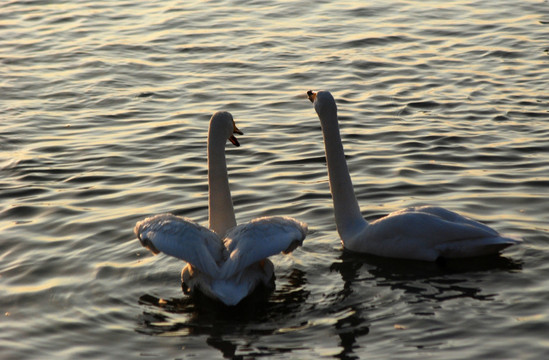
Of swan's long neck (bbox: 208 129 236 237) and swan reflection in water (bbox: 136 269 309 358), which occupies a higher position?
swan's long neck (bbox: 208 129 236 237)

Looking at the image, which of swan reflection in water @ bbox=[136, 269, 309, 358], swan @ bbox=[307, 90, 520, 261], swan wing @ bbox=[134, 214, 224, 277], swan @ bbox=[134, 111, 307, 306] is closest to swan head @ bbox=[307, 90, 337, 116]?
swan @ bbox=[307, 90, 520, 261]

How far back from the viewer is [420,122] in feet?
42.6

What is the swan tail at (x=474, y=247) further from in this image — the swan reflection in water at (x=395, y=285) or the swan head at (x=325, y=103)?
the swan head at (x=325, y=103)

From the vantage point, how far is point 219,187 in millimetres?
8922

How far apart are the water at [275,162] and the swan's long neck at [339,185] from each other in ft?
1.01

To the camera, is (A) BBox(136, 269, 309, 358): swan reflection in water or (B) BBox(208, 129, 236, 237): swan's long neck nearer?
(A) BBox(136, 269, 309, 358): swan reflection in water

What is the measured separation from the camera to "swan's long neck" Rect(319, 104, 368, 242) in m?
9.26

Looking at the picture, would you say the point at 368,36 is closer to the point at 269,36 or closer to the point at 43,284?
the point at 269,36

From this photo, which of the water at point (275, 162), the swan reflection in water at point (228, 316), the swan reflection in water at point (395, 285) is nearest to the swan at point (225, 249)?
the swan reflection in water at point (228, 316)

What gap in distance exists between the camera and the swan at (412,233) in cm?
859

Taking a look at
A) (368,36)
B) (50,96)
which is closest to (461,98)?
(368,36)

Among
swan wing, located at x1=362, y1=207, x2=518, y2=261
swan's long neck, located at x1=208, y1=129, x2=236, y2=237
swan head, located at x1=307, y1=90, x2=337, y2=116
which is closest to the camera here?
swan wing, located at x1=362, y1=207, x2=518, y2=261

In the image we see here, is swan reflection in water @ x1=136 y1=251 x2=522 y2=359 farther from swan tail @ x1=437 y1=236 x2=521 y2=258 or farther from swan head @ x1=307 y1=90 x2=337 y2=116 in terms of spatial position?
swan head @ x1=307 y1=90 x2=337 y2=116

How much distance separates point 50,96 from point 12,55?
2.90m
